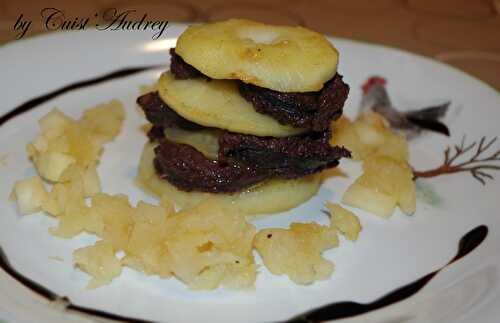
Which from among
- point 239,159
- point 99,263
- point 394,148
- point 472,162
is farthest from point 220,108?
point 472,162

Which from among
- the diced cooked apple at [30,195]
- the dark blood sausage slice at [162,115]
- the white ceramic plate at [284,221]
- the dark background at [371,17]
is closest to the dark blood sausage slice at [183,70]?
the dark blood sausage slice at [162,115]

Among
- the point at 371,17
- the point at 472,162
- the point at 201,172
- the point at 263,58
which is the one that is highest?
the point at 263,58

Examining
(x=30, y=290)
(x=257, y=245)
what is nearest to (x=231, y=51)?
(x=257, y=245)

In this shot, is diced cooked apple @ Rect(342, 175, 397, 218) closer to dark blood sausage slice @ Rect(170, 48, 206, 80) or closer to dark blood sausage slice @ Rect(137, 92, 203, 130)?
dark blood sausage slice @ Rect(137, 92, 203, 130)

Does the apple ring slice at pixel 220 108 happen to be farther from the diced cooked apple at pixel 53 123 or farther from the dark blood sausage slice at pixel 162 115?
the diced cooked apple at pixel 53 123

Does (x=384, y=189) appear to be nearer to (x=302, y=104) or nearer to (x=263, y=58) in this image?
(x=302, y=104)

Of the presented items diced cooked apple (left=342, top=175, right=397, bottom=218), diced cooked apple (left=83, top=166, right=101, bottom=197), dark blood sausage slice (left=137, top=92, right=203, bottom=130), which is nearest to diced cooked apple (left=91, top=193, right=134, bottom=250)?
diced cooked apple (left=83, top=166, right=101, bottom=197)

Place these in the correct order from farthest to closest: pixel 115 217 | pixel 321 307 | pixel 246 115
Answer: pixel 246 115
pixel 115 217
pixel 321 307
